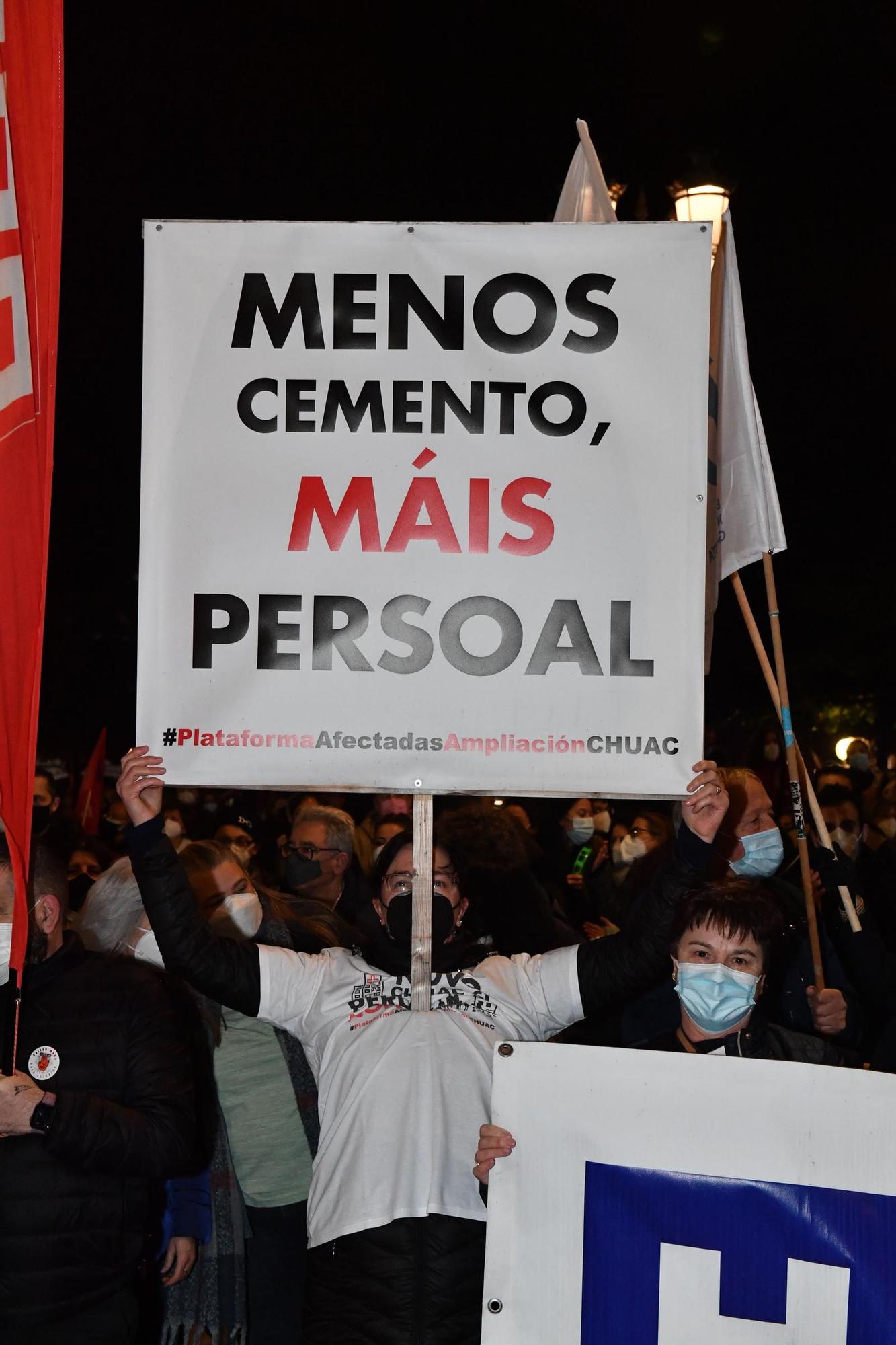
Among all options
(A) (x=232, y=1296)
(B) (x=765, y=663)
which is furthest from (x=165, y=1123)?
(B) (x=765, y=663)

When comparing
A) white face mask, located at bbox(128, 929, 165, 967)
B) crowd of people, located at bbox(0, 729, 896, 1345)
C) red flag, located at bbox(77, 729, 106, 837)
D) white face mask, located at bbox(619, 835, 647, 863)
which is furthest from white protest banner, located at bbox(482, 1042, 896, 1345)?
red flag, located at bbox(77, 729, 106, 837)

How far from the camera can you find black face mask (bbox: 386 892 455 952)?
12.8ft

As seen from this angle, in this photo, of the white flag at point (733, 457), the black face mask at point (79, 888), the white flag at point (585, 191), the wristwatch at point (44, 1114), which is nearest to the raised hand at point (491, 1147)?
the wristwatch at point (44, 1114)

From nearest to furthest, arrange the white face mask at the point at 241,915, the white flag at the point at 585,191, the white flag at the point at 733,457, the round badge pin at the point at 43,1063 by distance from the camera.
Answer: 1. the round badge pin at the point at 43,1063
2. the white flag at the point at 733,457
3. the white flag at the point at 585,191
4. the white face mask at the point at 241,915

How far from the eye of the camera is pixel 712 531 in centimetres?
419

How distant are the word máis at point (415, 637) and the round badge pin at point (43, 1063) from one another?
101 cm

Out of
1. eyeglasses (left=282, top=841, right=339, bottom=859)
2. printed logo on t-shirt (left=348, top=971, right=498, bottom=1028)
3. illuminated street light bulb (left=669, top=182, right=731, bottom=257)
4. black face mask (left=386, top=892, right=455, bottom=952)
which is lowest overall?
printed logo on t-shirt (left=348, top=971, right=498, bottom=1028)

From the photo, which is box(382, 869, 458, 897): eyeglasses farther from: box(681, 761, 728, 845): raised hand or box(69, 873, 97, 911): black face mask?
box(69, 873, 97, 911): black face mask

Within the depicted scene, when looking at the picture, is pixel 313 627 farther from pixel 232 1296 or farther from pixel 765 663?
pixel 232 1296

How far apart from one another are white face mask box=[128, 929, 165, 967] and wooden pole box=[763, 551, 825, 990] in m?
2.07

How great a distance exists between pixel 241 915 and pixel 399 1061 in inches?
65.7

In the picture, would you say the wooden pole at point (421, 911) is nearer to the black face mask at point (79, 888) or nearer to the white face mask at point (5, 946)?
the white face mask at point (5, 946)

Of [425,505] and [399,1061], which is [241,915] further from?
[425,505]

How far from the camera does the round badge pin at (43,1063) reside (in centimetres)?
371
